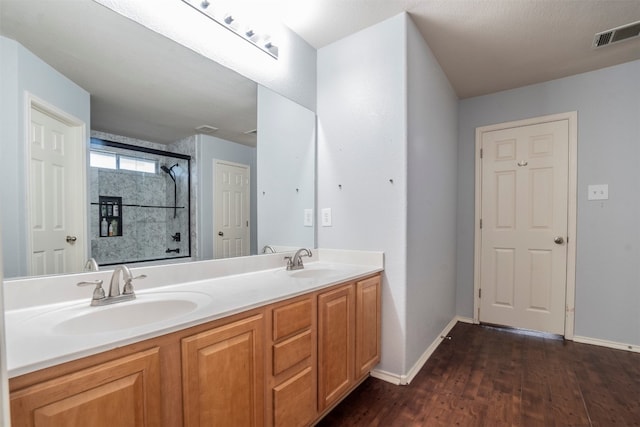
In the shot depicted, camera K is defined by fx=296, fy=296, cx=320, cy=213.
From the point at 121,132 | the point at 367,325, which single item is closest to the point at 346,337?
the point at 367,325

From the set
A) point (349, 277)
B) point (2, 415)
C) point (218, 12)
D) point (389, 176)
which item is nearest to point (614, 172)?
point (389, 176)

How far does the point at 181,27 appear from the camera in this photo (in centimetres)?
146

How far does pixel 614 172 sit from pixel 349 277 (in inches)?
100

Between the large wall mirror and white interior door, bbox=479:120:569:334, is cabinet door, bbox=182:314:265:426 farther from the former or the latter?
white interior door, bbox=479:120:569:334

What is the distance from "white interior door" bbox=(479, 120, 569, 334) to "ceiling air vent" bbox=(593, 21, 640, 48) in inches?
27.2

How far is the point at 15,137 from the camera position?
0.99 metres

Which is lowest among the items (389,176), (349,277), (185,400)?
(185,400)

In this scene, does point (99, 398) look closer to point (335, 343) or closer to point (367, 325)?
point (335, 343)

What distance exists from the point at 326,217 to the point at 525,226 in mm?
2029

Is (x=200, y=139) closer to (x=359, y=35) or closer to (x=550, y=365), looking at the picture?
(x=359, y=35)

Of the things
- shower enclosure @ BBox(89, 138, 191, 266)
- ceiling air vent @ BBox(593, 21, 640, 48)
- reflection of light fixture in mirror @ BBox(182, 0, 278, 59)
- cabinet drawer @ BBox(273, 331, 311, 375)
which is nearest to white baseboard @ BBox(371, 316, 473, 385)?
cabinet drawer @ BBox(273, 331, 311, 375)

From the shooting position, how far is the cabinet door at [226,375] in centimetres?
93

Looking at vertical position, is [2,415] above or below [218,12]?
below

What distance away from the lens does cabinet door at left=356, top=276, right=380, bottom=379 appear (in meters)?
1.74
